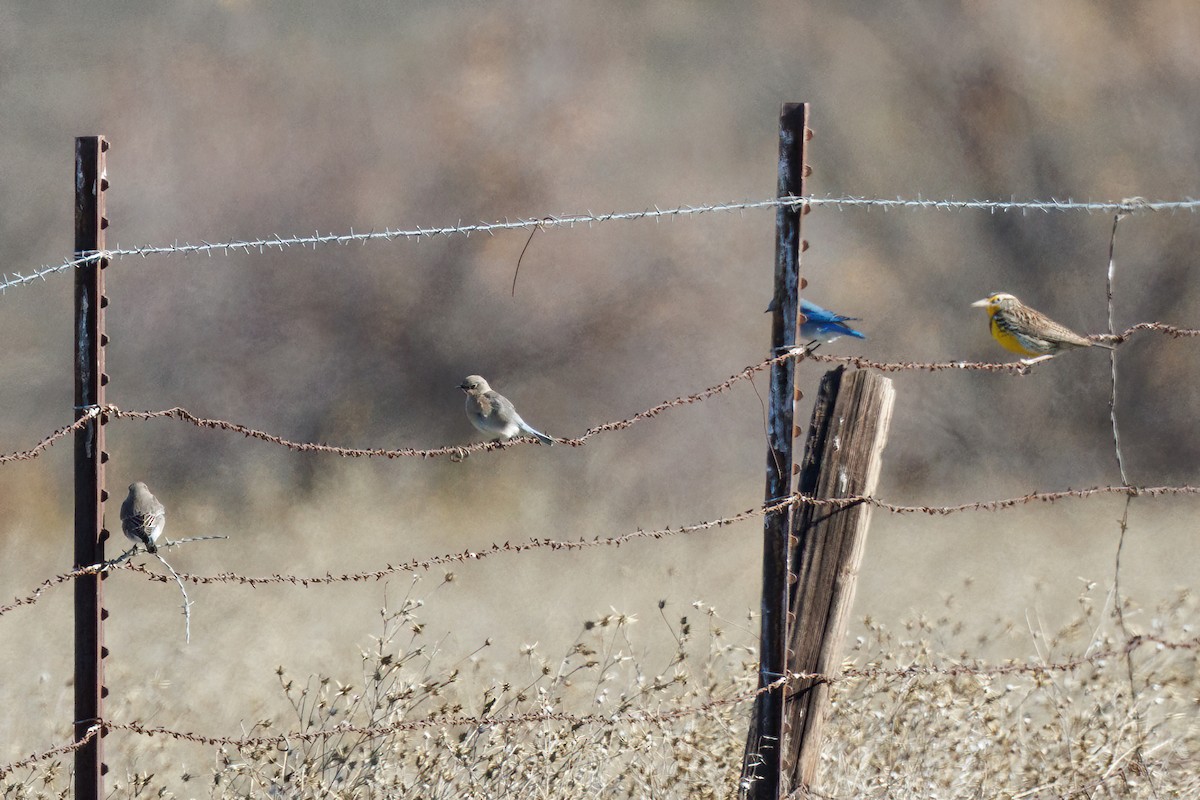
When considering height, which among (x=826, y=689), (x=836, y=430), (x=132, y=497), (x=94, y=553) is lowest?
(x=826, y=689)

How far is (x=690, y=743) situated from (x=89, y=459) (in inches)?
91.4

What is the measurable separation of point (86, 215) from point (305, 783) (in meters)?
2.01

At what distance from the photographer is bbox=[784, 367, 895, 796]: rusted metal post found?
3.93 m

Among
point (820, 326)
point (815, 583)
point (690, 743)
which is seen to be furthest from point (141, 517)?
point (820, 326)

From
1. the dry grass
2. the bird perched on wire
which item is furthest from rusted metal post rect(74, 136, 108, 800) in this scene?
the bird perched on wire

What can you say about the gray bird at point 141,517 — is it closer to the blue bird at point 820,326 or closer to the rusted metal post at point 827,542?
the rusted metal post at point 827,542

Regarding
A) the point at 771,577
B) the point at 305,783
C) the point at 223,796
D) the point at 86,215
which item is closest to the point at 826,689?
the point at 771,577

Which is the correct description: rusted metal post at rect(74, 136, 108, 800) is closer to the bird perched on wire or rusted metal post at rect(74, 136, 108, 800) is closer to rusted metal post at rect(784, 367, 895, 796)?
rusted metal post at rect(784, 367, 895, 796)

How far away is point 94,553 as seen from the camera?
3316mm

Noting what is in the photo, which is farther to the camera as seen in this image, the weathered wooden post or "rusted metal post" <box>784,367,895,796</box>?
"rusted metal post" <box>784,367,895,796</box>

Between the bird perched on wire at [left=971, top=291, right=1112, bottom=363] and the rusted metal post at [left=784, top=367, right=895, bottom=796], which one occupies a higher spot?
the bird perched on wire at [left=971, top=291, right=1112, bottom=363]

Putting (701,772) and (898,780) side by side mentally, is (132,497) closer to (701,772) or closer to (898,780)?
(701,772)

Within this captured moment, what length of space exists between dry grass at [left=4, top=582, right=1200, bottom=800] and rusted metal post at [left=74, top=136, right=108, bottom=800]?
0.98 metres

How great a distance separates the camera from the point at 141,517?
4918 millimetres
